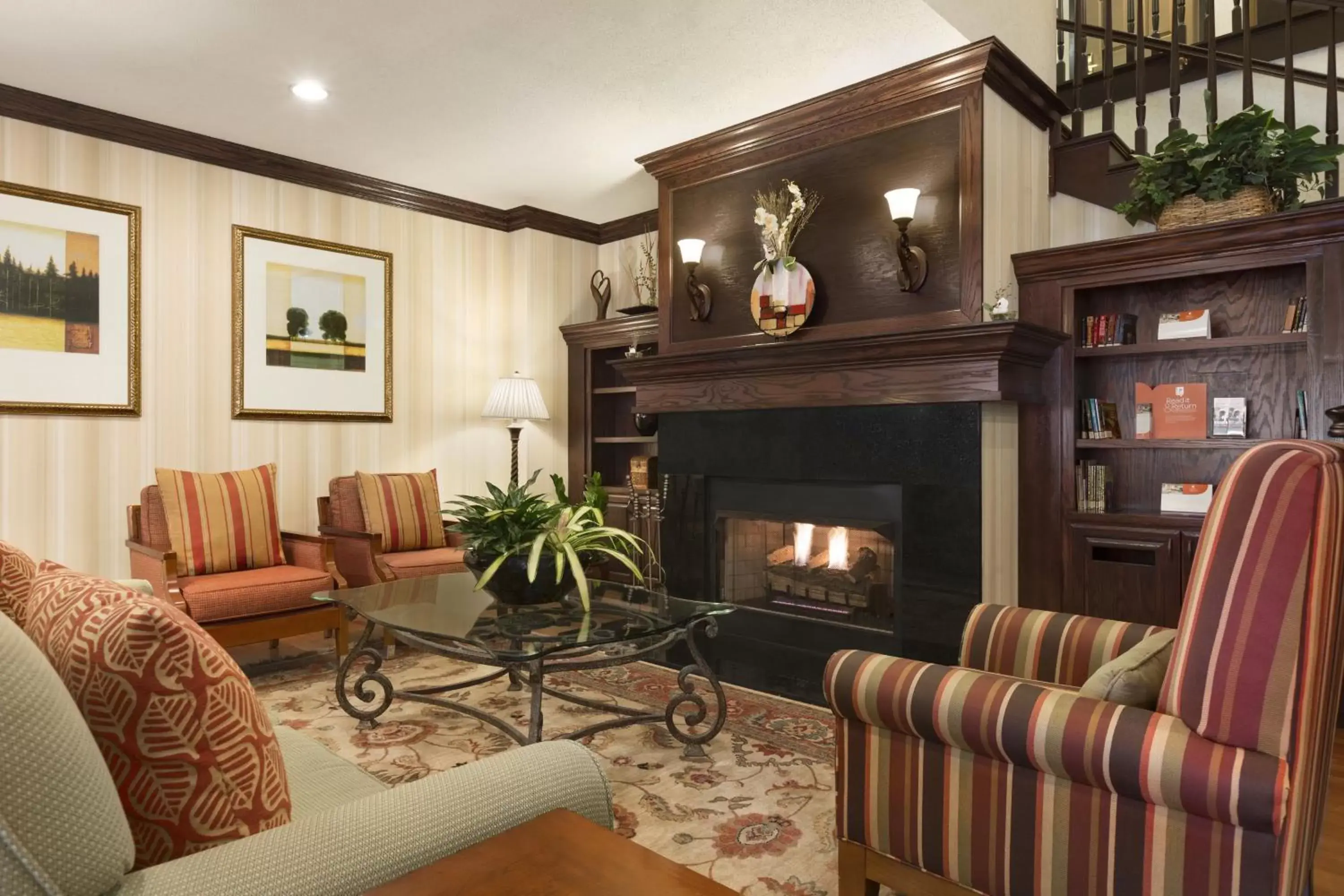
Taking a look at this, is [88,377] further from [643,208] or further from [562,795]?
[562,795]

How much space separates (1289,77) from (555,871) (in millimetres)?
3971

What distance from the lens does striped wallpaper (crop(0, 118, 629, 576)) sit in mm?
3795

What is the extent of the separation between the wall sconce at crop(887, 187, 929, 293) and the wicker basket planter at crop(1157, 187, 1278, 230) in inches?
36.3

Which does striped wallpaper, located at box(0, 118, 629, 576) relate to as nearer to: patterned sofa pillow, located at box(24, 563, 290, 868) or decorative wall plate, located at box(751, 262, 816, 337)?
decorative wall plate, located at box(751, 262, 816, 337)

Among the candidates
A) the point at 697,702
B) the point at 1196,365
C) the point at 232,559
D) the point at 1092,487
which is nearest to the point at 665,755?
the point at 697,702

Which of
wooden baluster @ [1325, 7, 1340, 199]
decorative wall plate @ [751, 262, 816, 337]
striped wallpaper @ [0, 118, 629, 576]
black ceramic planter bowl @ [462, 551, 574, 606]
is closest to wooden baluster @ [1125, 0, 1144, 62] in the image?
wooden baluster @ [1325, 7, 1340, 199]

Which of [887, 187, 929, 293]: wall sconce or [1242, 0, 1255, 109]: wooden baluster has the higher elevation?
[1242, 0, 1255, 109]: wooden baluster

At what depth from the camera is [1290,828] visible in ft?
4.17

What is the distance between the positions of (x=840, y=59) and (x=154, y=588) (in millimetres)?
3653

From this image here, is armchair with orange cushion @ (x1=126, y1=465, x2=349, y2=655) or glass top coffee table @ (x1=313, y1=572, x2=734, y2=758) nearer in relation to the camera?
glass top coffee table @ (x1=313, y1=572, x2=734, y2=758)

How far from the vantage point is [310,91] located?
368 cm

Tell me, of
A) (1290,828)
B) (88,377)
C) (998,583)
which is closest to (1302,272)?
(998,583)

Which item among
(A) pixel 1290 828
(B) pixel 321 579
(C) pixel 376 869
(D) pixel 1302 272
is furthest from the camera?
(B) pixel 321 579

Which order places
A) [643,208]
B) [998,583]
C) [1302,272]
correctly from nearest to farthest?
[1302,272], [998,583], [643,208]
